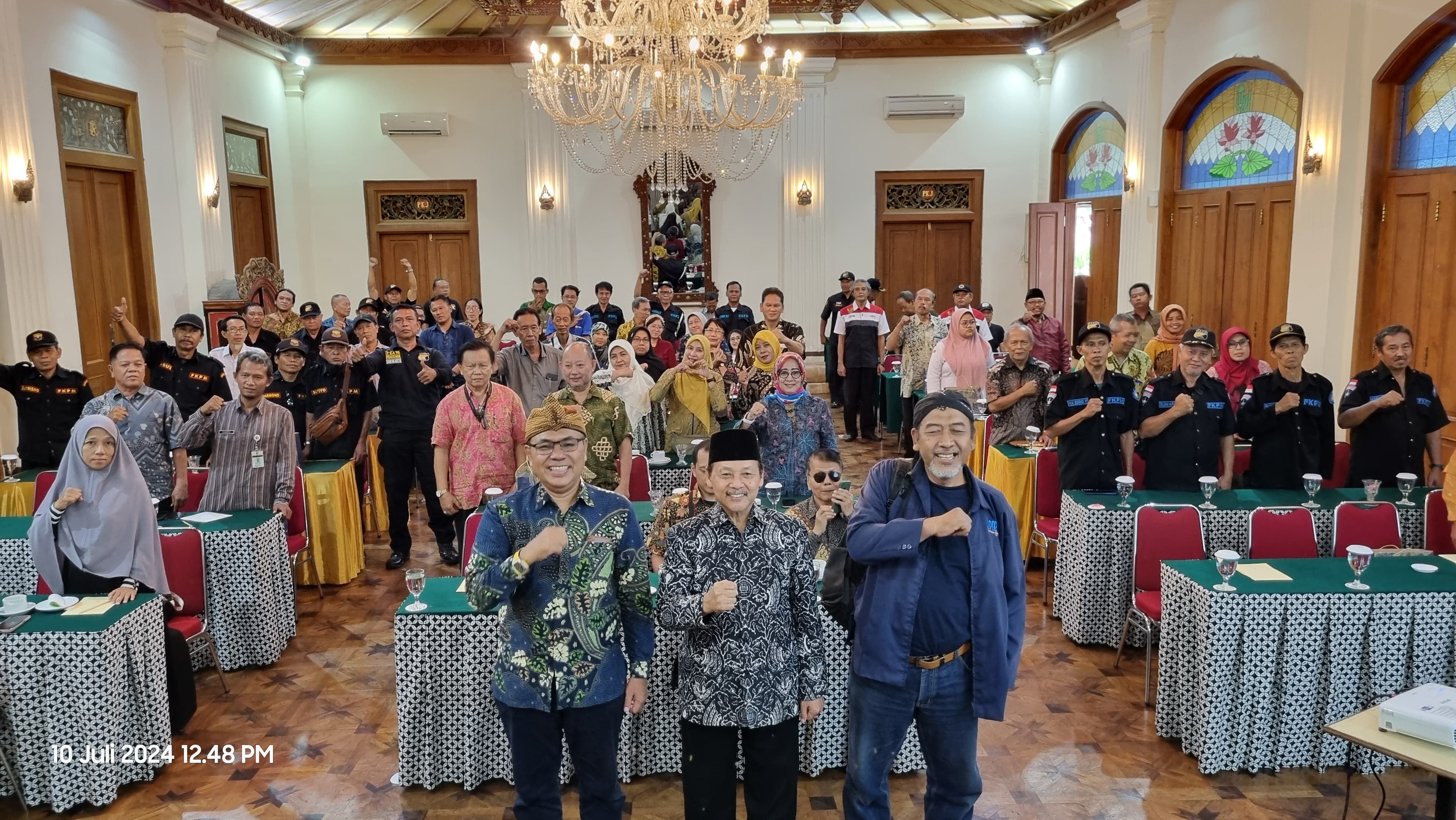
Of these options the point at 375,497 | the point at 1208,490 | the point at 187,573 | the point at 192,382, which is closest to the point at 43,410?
the point at 192,382

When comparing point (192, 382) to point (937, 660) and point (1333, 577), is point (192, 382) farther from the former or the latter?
point (1333, 577)

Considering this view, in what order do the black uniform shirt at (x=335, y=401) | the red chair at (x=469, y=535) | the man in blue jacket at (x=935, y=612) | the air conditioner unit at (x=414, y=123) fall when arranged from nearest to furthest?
the man in blue jacket at (x=935, y=612), the red chair at (x=469, y=535), the black uniform shirt at (x=335, y=401), the air conditioner unit at (x=414, y=123)

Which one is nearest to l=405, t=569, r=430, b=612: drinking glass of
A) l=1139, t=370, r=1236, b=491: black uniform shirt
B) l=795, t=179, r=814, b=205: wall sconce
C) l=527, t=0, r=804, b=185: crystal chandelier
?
l=1139, t=370, r=1236, b=491: black uniform shirt

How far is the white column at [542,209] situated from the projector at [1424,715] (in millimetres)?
11423

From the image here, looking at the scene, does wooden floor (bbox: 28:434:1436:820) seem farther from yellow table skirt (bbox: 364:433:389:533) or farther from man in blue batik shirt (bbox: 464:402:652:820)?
yellow table skirt (bbox: 364:433:389:533)

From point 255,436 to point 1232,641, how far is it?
4.70 metres

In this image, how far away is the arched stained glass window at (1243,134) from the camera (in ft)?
28.1

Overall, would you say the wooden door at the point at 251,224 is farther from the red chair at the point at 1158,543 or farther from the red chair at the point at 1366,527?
the red chair at the point at 1366,527

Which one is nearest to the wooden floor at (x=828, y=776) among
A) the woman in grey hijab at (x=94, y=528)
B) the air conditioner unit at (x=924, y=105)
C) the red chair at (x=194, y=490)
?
the woman in grey hijab at (x=94, y=528)

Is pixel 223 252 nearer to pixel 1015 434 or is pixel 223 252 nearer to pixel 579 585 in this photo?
pixel 1015 434

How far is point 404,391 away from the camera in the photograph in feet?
20.8

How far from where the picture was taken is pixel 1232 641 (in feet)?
12.9

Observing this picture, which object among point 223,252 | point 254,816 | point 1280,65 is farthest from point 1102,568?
point 223,252

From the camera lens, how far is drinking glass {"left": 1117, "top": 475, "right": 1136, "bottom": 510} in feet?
16.3
